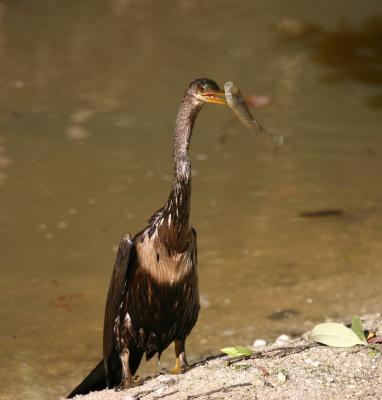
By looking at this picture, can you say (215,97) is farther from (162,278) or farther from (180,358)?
(180,358)

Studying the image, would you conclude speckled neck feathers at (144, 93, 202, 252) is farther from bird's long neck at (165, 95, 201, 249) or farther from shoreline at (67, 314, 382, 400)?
shoreline at (67, 314, 382, 400)

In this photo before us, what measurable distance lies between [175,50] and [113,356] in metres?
8.50

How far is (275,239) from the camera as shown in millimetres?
8273

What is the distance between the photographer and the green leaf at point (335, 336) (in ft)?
16.5

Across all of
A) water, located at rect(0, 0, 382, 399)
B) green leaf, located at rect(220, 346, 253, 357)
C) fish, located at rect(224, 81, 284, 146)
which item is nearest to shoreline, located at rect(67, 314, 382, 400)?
green leaf, located at rect(220, 346, 253, 357)

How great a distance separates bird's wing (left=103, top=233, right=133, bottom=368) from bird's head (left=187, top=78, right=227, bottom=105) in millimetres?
799

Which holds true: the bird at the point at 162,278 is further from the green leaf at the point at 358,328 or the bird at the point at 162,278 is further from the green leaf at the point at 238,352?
the green leaf at the point at 358,328

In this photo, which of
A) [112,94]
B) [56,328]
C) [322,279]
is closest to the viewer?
[56,328]

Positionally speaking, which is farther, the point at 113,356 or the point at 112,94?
the point at 112,94

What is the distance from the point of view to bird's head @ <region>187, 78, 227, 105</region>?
17.0ft

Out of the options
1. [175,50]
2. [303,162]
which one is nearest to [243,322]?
[303,162]

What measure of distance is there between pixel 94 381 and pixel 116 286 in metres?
0.63

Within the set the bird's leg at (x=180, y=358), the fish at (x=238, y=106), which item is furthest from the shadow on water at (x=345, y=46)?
the bird's leg at (x=180, y=358)

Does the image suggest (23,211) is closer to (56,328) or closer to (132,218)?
(132,218)
